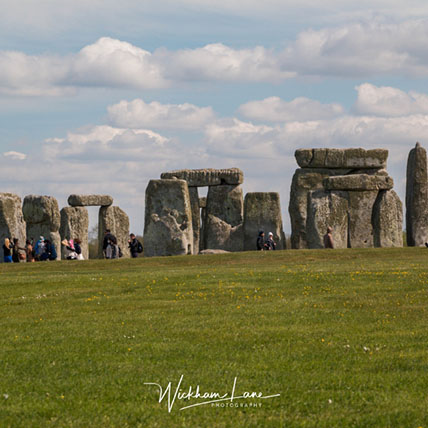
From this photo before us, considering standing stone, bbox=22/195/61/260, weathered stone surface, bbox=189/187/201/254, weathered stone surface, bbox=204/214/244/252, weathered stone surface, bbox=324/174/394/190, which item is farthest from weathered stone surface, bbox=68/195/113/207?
weathered stone surface, bbox=324/174/394/190

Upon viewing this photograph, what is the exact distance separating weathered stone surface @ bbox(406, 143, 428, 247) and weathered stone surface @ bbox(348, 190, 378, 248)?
1566 millimetres

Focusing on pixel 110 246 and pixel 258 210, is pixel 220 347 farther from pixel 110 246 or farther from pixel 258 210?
pixel 258 210

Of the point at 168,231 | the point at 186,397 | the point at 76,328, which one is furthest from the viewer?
the point at 168,231

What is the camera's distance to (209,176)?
41031mm

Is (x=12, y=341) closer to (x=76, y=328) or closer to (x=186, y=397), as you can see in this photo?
(x=76, y=328)

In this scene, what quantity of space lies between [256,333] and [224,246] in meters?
25.8

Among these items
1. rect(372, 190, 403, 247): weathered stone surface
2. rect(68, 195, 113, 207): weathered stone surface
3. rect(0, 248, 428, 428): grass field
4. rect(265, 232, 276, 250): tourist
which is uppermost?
rect(68, 195, 113, 207): weathered stone surface

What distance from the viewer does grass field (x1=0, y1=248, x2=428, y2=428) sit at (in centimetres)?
1024

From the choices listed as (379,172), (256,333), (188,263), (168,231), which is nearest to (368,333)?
(256,333)

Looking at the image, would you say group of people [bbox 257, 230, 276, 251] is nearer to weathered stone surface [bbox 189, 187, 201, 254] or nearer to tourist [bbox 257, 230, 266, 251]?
tourist [bbox 257, 230, 266, 251]

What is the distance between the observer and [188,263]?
27.7 m

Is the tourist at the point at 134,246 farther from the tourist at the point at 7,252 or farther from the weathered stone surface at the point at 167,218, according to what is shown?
the tourist at the point at 7,252

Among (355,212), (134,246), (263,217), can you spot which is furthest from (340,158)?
(134,246)

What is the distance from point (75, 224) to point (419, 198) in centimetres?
1541
